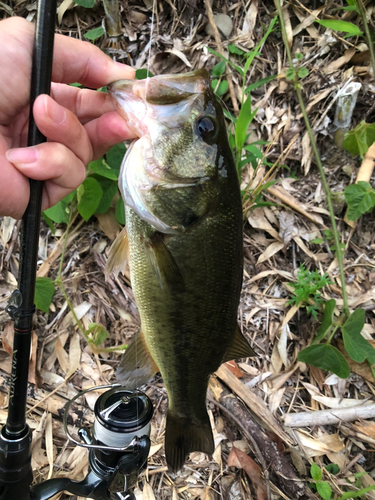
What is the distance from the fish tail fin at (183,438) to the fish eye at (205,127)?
1139 mm

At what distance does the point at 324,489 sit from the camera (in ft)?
6.82

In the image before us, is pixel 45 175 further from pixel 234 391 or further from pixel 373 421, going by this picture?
pixel 373 421

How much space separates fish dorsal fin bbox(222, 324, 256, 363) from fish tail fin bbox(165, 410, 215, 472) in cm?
32

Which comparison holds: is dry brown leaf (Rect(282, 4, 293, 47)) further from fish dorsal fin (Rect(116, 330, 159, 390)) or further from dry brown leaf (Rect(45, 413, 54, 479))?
dry brown leaf (Rect(45, 413, 54, 479))

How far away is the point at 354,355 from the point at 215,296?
4.68 ft

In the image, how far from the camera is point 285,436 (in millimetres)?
2314

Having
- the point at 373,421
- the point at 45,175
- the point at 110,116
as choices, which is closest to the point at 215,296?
the point at 45,175

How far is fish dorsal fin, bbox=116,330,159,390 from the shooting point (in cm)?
146

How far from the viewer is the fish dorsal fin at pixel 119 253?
1.38m

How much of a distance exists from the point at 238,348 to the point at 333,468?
1.42 meters

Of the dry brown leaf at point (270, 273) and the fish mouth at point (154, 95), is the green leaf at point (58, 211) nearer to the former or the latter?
the fish mouth at point (154, 95)

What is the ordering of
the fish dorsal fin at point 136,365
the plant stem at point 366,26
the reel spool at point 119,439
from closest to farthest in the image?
the reel spool at point 119,439 → the fish dorsal fin at point 136,365 → the plant stem at point 366,26

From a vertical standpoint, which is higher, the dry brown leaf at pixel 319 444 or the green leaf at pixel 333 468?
the dry brown leaf at pixel 319 444

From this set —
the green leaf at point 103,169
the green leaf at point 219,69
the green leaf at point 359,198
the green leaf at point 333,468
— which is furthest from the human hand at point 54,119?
the green leaf at point 333,468
